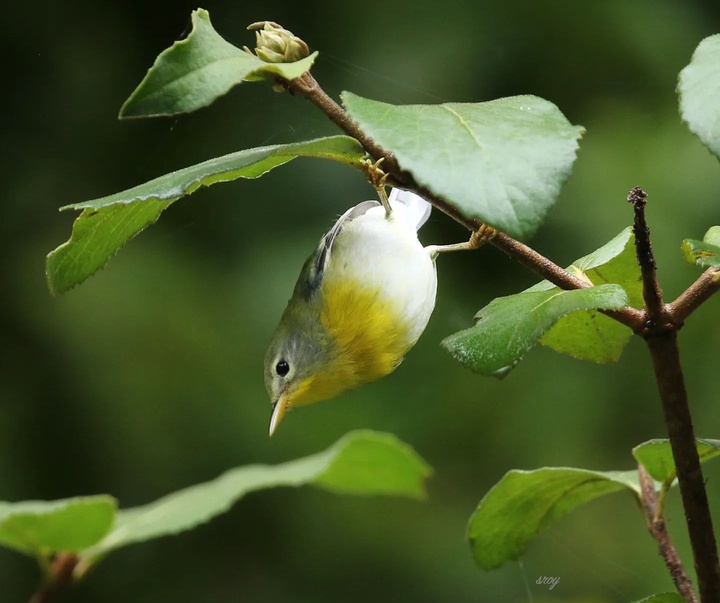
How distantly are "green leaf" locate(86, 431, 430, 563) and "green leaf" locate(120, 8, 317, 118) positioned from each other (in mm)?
203

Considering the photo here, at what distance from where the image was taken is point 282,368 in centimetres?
150

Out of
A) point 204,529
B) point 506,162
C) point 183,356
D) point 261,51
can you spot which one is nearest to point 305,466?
point 506,162

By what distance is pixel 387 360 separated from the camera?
1.40 m

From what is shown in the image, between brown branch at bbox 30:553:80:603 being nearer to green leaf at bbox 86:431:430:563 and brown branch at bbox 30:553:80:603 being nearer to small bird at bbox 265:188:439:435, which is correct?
green leaf at bbox 86:431:430:563

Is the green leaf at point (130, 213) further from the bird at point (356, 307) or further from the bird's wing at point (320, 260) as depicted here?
the bird's wing at point (320, 260)

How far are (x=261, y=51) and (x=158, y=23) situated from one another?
2.06m

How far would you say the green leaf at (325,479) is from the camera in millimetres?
435

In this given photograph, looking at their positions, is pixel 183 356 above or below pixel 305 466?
below

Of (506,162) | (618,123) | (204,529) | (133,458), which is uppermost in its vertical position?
(618,123)

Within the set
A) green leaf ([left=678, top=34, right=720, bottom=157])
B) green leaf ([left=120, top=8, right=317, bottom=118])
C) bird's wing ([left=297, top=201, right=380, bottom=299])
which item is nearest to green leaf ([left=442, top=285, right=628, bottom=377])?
green leaf ([left=678, top=34, right=720, bottom=157])

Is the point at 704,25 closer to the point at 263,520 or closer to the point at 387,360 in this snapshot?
the point at 387,360

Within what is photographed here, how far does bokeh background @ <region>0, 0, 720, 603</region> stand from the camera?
2305 millimetres

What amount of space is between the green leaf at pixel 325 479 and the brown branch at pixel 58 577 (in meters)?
0.01

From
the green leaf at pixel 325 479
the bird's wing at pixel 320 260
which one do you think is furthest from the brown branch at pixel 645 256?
the bird's wing at pixel 320 260
